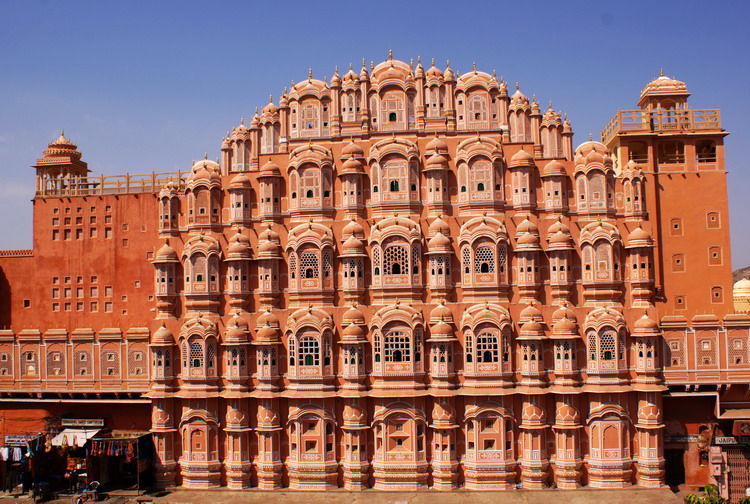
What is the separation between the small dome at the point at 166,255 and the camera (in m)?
35.2

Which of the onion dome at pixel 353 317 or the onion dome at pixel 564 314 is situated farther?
the onion dome at pixel 353 317

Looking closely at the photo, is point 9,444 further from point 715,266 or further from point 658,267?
point 715,266

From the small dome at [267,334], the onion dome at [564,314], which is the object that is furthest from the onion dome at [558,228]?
the small dome at [267,334]

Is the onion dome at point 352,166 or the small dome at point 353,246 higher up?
the onion dome at point 352,166

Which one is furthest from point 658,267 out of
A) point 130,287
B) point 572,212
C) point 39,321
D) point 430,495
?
point 39,321

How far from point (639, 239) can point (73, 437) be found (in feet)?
97.0

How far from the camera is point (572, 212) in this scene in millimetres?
34719

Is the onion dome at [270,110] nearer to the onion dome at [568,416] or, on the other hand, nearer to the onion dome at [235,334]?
the onion dome at [235,334]

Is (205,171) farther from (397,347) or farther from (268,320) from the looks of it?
(397,347)

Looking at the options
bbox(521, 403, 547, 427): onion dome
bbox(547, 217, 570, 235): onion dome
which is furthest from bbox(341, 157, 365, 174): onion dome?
bbox(521, 403, 547, 427): onion dome

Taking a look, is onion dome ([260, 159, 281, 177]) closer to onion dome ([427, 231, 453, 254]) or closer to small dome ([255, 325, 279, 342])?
small dome ([255, 325, 279, 342])

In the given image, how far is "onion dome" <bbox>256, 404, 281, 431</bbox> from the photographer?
3369 centimetres

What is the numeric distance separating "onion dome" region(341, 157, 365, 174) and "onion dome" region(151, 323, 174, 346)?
11.8 m

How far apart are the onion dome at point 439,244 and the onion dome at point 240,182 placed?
9893 millimetres
